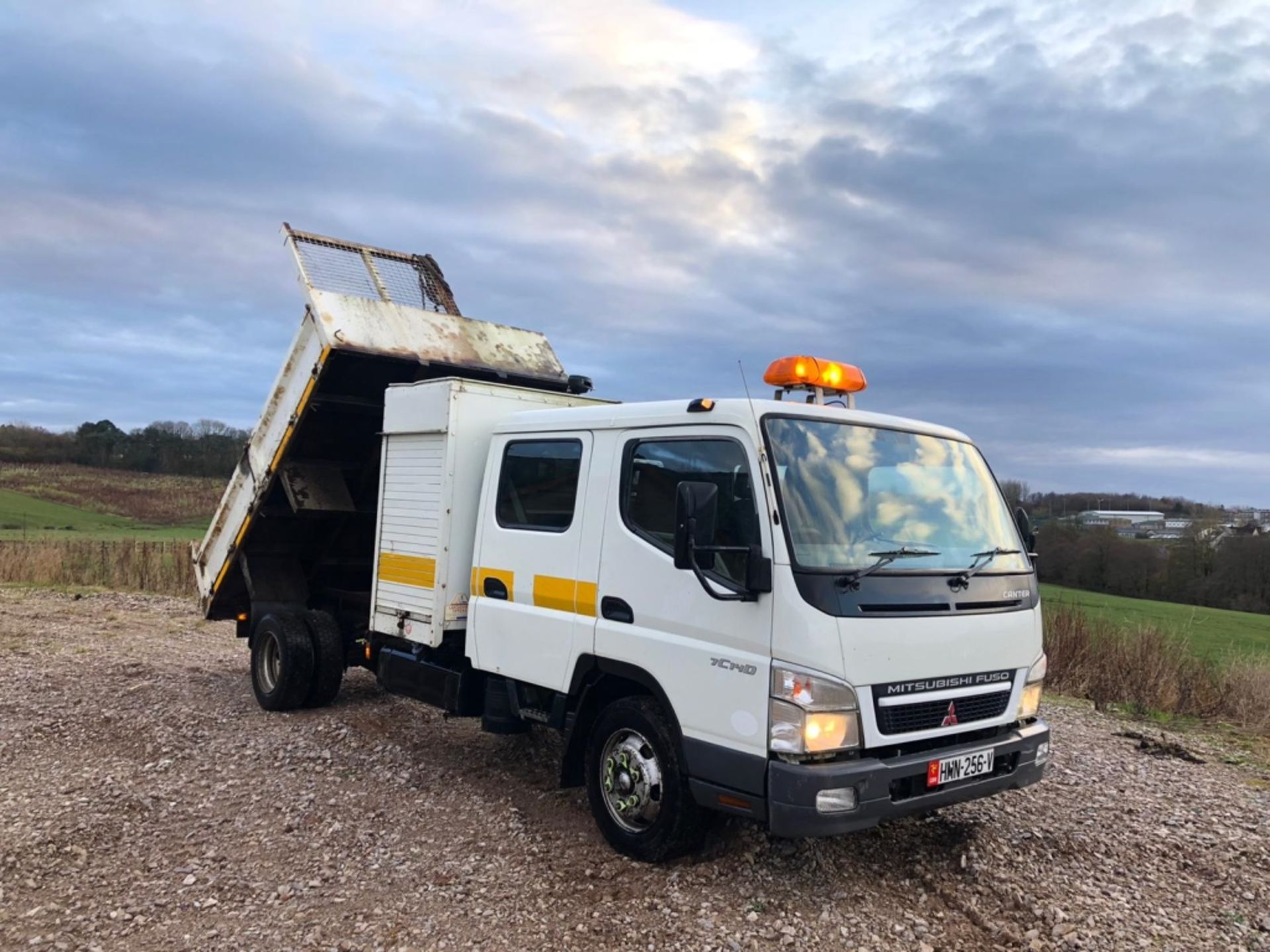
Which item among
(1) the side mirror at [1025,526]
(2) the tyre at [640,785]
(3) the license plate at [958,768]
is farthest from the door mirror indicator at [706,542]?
(1) the side mirror at [1025,526]

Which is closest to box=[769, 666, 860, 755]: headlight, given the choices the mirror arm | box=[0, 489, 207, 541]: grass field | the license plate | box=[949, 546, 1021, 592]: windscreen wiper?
the mirror arm

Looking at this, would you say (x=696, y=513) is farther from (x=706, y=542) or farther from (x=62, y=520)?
(x=62, y=520)

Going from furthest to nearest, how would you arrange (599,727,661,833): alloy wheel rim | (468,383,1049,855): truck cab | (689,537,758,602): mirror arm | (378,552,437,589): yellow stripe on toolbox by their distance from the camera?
(378,552,437,589): yellow stripe on toolbox
(599,727,661,833): alloy wheel rim
(689,537,758,602): mirror arm
(468,383,1049,855): truck cab

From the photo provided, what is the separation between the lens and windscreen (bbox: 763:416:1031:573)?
4074mm

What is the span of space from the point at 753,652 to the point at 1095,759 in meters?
4.47

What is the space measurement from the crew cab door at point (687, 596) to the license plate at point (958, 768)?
31.5 inches

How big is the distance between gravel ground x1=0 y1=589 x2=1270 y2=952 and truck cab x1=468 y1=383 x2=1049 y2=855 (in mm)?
511

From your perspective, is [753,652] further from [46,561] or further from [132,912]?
[46,561]

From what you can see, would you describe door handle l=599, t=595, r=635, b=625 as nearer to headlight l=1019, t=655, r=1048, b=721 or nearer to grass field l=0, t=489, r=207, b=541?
headlight l=1019, t=655, r=1048, b=721

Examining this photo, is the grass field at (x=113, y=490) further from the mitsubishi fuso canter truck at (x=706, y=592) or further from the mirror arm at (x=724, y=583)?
the mirror arm at (x=724, y=583)

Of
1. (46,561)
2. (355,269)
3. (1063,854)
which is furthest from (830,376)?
(46,561)

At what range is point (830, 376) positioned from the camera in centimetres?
496

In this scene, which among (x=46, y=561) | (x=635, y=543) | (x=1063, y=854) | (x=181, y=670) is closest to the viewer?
(x=635, y=543)

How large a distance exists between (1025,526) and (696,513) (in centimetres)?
212
